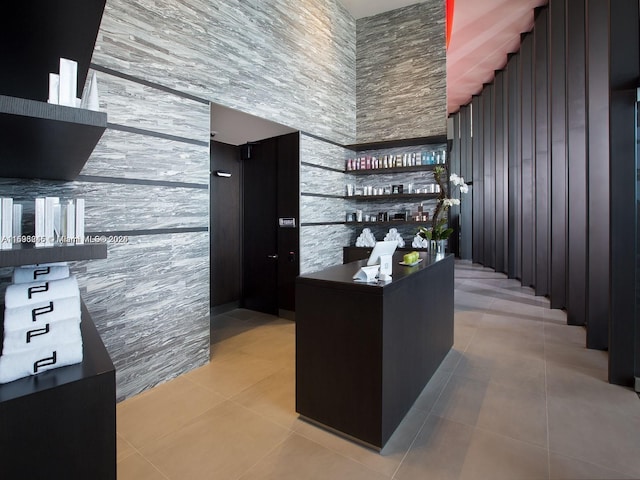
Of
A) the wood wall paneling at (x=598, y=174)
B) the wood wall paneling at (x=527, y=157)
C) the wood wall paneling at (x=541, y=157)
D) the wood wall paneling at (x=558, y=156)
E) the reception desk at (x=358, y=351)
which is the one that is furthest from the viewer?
the wood wall paneling at (x=527, y=157)

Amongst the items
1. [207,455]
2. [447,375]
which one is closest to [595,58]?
[447,375]

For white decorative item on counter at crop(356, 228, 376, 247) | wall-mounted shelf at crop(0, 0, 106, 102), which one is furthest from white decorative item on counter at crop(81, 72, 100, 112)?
white decorative item on counter at crop(356, 228, 376, 247)

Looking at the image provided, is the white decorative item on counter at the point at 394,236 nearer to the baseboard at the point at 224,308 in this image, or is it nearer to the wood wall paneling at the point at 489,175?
the baseboard at the point at 224,308

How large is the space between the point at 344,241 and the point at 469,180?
332 inches

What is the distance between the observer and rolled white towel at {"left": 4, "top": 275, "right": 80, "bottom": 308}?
3.00 ft

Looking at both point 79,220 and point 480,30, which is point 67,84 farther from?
point 480,30

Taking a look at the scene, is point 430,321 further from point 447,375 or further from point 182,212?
point 182,212

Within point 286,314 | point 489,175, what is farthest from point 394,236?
point 489,175

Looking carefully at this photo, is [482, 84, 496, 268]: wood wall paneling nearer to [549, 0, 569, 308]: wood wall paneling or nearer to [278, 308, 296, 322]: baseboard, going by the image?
[549, 0, 569, 308]: wood wall paneling

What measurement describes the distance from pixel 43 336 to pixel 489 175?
1138 centimetres

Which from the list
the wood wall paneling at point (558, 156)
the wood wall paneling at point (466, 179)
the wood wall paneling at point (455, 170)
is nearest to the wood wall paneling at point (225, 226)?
the wood wall paneling at point (558, 156)

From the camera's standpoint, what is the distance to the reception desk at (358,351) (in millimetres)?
2068

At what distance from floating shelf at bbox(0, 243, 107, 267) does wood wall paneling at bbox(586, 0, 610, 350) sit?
4343 millimetres

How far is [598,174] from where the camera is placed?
3.48 m
